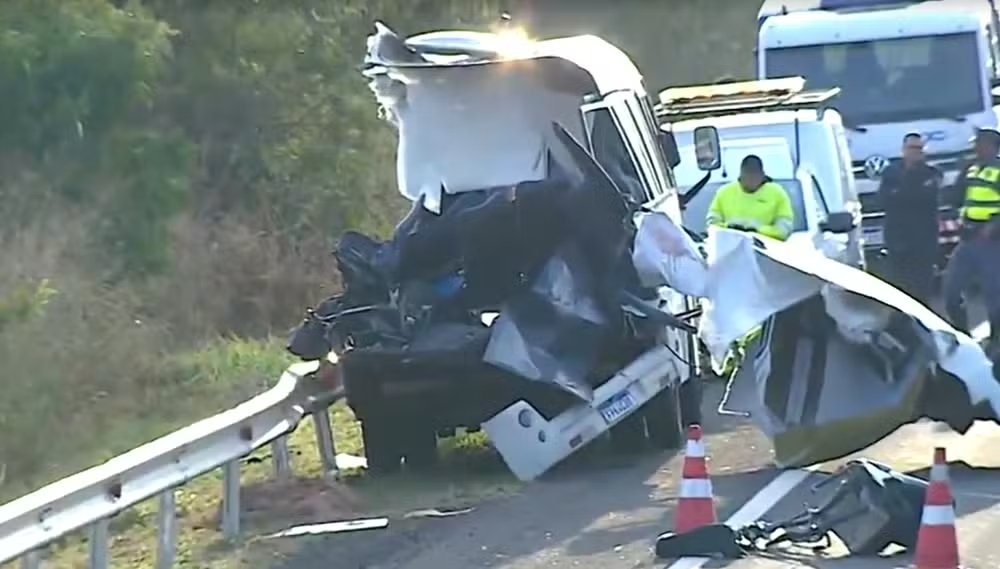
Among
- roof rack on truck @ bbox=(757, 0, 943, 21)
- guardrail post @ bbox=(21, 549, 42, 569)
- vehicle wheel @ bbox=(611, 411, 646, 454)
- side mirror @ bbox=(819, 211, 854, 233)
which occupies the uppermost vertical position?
roof rack on truck @ bbox=(757, 0, 943, 21)

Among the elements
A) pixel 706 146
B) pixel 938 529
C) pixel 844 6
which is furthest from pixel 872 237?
pixel 938 529

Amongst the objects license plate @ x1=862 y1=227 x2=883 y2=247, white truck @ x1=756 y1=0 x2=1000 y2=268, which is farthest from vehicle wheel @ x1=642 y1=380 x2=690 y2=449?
white truck @ x1=756 y1=0 x2=1000 y2=268

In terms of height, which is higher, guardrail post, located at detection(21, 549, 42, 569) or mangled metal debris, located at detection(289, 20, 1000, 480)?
mangled metal debris, located at detection(289, 20, 1000, 480)

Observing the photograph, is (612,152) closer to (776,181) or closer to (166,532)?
(776,181)

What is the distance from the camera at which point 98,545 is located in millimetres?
8875

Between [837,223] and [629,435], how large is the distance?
14.6 ft

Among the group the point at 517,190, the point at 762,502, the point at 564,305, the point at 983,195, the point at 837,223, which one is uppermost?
the point at 517,190

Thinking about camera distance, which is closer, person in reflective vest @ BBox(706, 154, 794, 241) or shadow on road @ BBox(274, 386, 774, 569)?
shadow on road @ BBox(274, 386, 774, 569)

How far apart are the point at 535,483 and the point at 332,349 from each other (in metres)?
1.43

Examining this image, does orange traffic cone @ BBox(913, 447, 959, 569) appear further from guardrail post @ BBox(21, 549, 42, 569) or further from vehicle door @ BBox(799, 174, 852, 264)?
vehicle door @ BBox(799, 174, 852, 264)

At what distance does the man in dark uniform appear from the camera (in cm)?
1830

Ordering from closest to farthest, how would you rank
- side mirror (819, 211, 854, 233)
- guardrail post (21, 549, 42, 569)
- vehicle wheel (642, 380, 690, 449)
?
guardrail post (21, 549, 42, 569) < vehicle wheel (642, 380, 690, 449) < side mirror (819, 211, 854, 233)

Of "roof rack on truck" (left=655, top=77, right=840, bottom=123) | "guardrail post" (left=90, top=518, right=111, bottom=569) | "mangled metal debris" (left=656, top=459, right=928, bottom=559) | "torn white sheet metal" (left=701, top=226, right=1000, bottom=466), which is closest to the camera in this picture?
"guardrail post" (left=90, top=518, right=111, bottom=569)

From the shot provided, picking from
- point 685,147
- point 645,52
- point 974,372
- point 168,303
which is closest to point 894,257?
point 685,147
